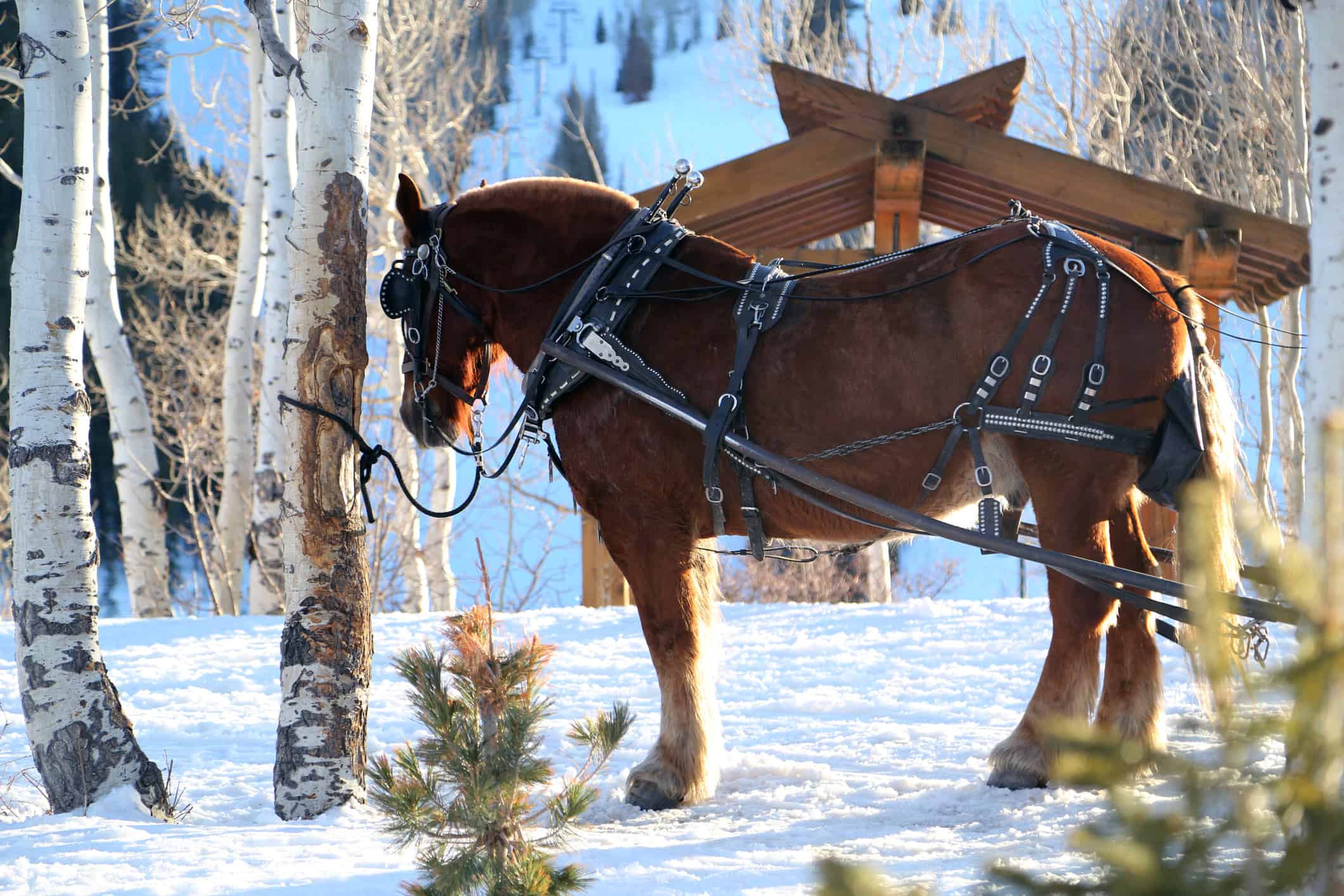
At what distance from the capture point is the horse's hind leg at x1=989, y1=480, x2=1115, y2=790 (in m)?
3.23

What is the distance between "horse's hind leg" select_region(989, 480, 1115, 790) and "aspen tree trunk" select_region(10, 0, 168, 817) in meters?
2.59

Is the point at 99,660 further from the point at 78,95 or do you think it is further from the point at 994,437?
the point at 994,437

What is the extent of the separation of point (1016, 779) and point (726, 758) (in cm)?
102

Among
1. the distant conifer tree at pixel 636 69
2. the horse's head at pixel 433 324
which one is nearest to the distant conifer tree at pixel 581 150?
the distant conifer tree at pixel 636 69

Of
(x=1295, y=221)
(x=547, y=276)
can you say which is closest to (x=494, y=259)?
(x=547, y=276)

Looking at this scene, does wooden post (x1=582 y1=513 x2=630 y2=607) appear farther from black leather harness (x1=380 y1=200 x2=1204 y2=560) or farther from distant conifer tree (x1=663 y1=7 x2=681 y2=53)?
distant conifer tree (x1=663 y1=7 x2=681 y2=53)

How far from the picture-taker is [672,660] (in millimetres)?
3572

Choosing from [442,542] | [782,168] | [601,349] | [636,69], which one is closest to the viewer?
[601,349]

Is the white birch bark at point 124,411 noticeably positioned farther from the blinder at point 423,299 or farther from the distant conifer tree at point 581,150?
the distant conifer tree at point 581,150

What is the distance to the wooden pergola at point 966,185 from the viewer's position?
6.36m

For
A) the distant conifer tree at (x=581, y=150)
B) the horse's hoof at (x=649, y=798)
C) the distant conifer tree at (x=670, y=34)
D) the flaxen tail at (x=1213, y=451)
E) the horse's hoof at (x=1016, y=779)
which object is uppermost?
the distant conifer tree at (x=670, y=34)

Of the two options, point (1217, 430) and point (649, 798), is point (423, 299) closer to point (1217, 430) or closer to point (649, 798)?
point (649, 798)

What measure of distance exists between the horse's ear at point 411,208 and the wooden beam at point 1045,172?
10.6 feet

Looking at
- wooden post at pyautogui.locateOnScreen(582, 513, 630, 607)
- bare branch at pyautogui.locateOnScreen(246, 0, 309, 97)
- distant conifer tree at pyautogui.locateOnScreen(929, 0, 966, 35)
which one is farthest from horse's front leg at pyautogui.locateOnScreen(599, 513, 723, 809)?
distant conifer tree at pyautogui.locateOnScreen(929, 0, 966, 35)
